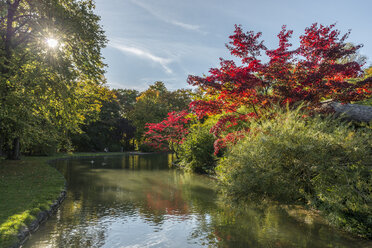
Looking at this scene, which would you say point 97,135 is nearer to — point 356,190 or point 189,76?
point 189,76

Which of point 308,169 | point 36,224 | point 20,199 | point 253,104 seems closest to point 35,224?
point 36,224

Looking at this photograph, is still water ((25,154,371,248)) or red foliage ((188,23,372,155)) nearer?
still water ((25,154,371,248))

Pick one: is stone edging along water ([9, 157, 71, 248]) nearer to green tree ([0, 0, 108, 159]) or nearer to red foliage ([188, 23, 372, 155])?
green tree ([0, 0, 108, 159])

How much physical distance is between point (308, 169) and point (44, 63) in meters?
12.3

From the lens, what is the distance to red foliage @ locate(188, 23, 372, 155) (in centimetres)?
919

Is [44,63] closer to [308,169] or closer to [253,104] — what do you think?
[253,104]

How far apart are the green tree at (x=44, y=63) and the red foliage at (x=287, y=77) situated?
7.02 metres

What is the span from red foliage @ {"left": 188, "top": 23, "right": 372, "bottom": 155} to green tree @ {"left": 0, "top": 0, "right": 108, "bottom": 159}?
7.02 meters

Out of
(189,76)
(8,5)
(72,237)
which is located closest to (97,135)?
(8,5)

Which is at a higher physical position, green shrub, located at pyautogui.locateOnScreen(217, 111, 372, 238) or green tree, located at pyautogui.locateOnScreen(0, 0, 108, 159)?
green tree, located at pyautogui.locateOnScreen(0, 0, 108, 159)

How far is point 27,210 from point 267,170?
256 inches

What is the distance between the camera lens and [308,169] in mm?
6371

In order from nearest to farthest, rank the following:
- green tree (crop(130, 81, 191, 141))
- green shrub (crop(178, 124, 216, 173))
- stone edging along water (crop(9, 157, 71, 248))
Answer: stone edging along water (crop(9, 157, 71, 248)) → green shrub (crop(178, 124, 216, 173)) → green tree (crop(130, 81, 191, 141))

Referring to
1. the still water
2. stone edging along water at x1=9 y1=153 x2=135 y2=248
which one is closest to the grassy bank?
stone edging along water at x1=9 y1=153 x2=135 y2=248
